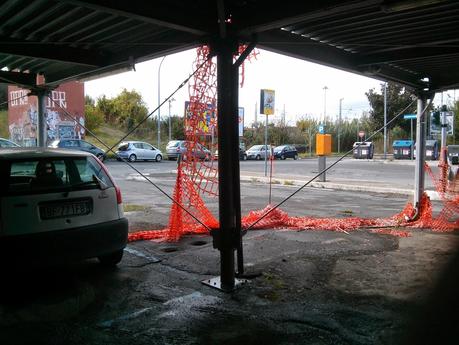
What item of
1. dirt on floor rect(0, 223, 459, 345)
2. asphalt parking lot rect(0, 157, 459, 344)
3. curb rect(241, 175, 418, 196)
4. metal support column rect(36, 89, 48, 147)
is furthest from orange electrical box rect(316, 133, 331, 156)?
metal support column rect(36, 89, 48, 147)

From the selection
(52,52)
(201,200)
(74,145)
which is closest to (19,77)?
(52,52)

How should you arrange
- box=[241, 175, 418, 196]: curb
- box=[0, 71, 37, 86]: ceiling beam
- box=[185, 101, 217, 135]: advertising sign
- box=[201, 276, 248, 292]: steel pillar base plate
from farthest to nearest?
box=[241, 175, 418, 196]: curb
box=[0, 71, 37, 86]: ceiling beam
box=[185, 101, 217, 135]: advertising sign
box=[201, 276, 248, 292]: steel pillar base plate

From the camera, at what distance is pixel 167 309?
449 cm

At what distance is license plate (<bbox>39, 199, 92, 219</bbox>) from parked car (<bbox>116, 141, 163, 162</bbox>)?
2926 centimetres

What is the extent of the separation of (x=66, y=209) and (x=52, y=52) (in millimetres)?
3339

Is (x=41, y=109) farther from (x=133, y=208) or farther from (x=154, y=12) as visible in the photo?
(x=154, y=12)

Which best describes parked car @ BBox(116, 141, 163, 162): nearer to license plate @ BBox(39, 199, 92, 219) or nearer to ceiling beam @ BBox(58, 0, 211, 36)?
license plate @ BBox(39, 199, 92, 219)

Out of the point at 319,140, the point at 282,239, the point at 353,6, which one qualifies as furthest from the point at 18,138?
the point at 353,6

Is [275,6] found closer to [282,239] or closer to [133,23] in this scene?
[133,23]

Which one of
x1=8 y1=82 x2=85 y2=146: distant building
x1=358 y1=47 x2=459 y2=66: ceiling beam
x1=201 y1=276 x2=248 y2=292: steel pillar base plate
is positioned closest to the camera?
x1=201 y1=276 x2=248 y2=292: steel pillar base plate

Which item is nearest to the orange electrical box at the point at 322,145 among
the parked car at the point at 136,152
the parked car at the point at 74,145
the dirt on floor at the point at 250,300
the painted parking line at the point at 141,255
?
the dirt on floor at the point at 250,300

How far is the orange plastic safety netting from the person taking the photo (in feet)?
23.0

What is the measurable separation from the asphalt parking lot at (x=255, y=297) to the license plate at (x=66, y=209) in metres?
0.60

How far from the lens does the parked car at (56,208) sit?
4.48m
